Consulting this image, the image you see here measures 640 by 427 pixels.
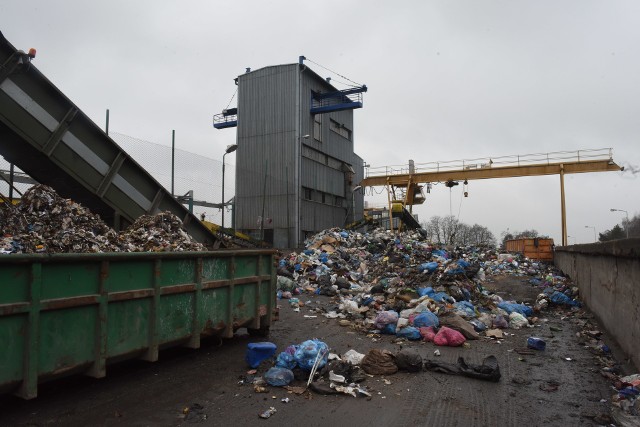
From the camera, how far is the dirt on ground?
339 cm

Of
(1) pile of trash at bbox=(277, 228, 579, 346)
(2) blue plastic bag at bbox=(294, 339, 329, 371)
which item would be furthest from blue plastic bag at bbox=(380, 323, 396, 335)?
(2) blue plastic bag at bbox=(294, 339, 329, 371)

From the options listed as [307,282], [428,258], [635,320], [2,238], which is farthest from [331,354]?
[428,258]

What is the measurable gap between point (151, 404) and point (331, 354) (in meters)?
2.10

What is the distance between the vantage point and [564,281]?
12.5 m

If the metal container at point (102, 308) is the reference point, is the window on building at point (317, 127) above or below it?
above

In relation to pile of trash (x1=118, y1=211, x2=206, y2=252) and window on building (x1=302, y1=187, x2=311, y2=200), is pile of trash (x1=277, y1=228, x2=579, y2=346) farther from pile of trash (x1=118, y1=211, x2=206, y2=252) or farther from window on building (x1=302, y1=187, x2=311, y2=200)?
pile of trash (x1=118, y1=211, x2=206, y2=252)

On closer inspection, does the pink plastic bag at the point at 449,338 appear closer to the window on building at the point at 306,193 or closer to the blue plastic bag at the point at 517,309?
the blue plastic bag at the point at 517,309

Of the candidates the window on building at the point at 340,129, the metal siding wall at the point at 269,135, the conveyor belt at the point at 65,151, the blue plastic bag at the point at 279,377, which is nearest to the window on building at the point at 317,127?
the window on building at the point at 340,129

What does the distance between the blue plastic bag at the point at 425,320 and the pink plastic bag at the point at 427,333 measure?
0.17 m

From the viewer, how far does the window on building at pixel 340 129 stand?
79.9ft

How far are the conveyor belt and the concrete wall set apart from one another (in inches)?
290

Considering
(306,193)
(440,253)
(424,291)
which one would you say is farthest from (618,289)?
(306,193)

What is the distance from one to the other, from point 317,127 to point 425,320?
17183mm

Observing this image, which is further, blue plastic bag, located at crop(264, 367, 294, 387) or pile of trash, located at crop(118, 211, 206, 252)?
pile of trash, located at crop(118, 211, 206, 252)
